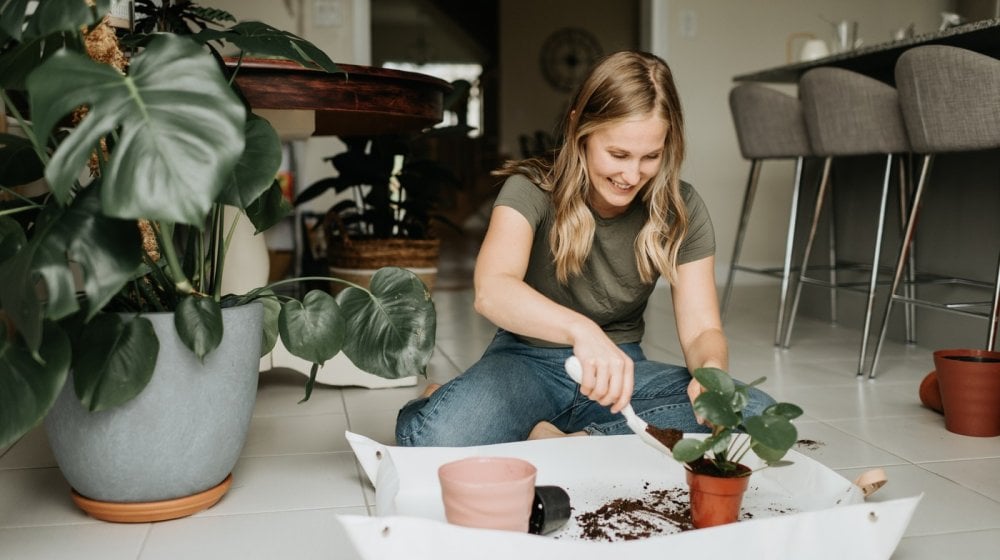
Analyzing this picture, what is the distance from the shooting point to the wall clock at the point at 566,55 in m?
9.82

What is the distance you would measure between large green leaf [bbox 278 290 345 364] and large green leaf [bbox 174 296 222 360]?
130mm

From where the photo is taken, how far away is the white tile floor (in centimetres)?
136

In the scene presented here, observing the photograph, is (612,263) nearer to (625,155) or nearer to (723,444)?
(625,155)

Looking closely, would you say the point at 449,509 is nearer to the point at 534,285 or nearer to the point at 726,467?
the point at 726,467

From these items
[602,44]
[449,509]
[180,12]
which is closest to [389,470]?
[449,509]

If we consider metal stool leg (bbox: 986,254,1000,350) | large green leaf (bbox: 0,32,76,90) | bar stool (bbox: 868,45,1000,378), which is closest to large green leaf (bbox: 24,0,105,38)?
large green leaf (bbox: 0,32,76,90)

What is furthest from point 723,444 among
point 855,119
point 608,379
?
point 855,119

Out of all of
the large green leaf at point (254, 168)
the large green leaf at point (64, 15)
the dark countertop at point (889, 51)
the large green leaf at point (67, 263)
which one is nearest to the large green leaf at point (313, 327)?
the large green leaf at point (254, 168)

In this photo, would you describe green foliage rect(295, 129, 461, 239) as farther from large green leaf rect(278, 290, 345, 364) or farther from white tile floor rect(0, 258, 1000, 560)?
large green leaf rect(278, 290, 345, 364)

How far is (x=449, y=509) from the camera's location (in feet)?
3.57

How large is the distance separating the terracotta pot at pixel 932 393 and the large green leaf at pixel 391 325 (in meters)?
1.37

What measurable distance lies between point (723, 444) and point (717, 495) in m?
0.11

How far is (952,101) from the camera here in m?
2.37

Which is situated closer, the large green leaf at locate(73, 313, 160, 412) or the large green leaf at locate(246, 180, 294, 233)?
the large green leaf at locate(73, 313, 160, 412)
